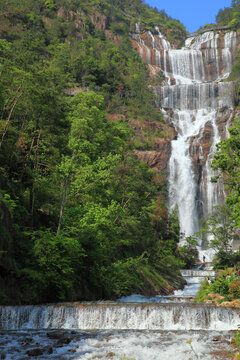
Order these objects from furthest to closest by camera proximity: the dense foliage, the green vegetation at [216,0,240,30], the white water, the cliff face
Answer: the green vegetation at [216,0,240,30]
the cliff face
the white water
the dense foliage

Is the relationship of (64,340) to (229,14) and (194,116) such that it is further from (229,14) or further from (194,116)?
(229,14)

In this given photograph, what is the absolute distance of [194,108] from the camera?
243 ft

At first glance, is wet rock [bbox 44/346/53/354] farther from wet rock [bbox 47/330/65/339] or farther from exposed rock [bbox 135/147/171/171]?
exposed rock [bbox 135/147/171/171]

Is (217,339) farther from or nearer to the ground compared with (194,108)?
nearer to the ground

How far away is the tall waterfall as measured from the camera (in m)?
53.7

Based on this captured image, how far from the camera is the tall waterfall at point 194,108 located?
2114 inches

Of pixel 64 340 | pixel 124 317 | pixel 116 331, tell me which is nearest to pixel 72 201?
pixel 124 317

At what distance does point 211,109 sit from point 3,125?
59293mm

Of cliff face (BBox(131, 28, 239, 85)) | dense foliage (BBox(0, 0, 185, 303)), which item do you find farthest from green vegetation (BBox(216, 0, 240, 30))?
dense foliage (BBox(0, 0, 185, 303))

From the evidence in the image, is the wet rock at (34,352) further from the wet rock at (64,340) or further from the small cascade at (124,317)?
the small cascade at (124,317)

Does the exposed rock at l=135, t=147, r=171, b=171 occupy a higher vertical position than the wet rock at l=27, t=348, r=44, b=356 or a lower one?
higher

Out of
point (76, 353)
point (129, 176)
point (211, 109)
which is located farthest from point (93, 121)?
point (211, 109)

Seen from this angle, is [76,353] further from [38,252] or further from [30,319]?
[38,252]

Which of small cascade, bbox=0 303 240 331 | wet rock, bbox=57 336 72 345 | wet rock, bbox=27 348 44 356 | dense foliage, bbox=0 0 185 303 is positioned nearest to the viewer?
wet rock, bbox=27 348 44 356
